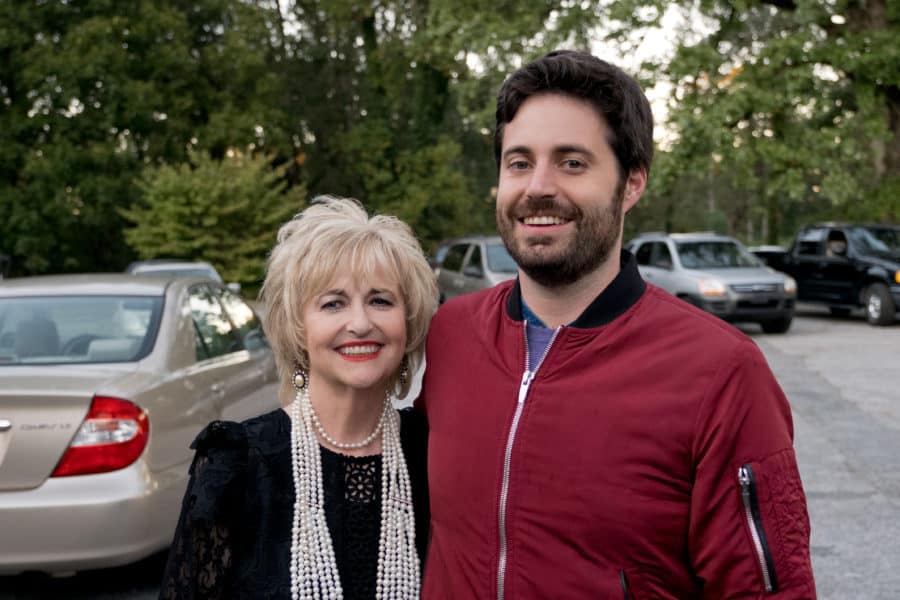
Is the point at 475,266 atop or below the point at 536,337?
below

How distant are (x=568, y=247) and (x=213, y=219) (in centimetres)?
2612

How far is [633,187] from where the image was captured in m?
2.32

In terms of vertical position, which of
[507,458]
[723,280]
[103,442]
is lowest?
[723,280]

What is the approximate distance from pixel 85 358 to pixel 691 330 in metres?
3.97

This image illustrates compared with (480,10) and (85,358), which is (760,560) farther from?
(480,10)

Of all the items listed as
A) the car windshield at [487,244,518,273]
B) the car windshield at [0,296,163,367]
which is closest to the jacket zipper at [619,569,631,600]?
the car windshield at [0,296,163,367]

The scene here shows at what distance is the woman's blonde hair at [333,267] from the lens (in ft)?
8.29

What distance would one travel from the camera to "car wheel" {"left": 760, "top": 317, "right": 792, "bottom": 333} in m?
17.1

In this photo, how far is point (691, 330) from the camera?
2.03m

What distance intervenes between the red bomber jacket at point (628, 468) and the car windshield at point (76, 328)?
3.47 metres

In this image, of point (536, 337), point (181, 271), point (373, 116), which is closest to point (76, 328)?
point (536, 337)

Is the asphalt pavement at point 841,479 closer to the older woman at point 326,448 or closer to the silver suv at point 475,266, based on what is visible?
the older woman at point 326,448

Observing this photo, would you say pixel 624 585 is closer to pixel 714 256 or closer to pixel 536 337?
pixel 536 337

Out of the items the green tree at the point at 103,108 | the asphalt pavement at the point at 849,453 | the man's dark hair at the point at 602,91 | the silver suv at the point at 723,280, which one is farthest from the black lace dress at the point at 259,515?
the green tree at the point at 103,108
